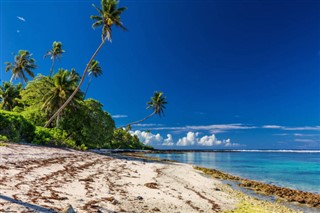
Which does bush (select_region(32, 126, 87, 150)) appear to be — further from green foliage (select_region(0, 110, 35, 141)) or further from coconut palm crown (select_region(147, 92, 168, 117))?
coconut palm crown (select_region(147, 92, 168, 117))

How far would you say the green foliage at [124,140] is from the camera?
3433 inches

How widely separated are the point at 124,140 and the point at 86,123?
5563 cm

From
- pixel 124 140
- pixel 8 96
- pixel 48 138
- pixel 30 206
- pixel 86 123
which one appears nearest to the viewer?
pixel 30 206

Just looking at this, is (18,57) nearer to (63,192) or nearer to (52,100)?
(52,100)

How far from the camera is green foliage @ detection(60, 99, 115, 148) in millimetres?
39312

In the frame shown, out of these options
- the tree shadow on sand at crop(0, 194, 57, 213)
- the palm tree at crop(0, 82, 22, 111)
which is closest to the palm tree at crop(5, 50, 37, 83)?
the palm tree at crop(0, 82, 22, 111)

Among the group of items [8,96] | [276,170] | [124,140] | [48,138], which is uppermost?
[8,96]

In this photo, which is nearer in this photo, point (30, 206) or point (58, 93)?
point (30, 206)

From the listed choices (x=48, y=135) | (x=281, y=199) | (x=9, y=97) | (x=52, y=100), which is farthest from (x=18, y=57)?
(x=281, y=199)

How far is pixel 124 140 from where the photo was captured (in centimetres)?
9494

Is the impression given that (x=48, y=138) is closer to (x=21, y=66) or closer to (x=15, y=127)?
(x=15, y=127)

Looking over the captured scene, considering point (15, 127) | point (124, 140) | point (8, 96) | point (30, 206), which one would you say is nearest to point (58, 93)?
point (15, 127)

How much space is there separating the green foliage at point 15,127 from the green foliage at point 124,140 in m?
54.4

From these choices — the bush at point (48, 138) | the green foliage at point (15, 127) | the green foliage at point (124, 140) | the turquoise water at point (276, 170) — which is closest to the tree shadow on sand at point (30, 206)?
the turquoise water at point (276, 170)
